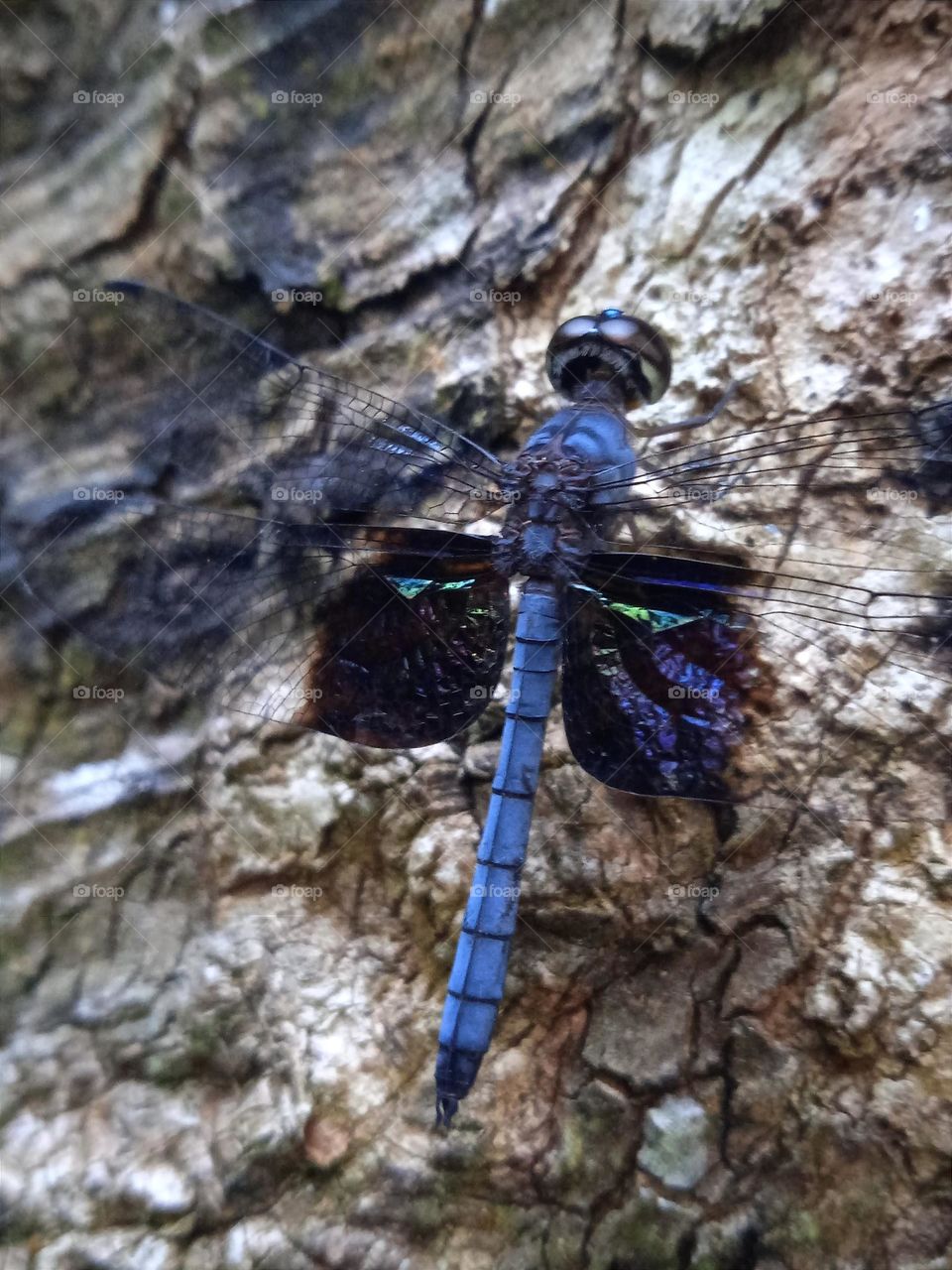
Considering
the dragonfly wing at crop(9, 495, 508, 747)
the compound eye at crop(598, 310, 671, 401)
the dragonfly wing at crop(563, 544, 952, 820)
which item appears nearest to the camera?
the dragonfly wing at crop(563, 544, 952, 820)

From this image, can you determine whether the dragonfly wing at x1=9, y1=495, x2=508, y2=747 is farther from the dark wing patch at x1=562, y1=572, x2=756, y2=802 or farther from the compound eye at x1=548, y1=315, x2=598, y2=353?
the compound eye at x1=548, y1=315, x2=598, y2=353

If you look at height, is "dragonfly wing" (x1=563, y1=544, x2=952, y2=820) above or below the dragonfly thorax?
below

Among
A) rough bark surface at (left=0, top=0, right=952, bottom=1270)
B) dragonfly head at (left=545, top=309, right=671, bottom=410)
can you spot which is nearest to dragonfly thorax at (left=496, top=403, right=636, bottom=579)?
dragonfly head at (left=545, top=309, right=671, bottom=410)

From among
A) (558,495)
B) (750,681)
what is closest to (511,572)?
(558,495)

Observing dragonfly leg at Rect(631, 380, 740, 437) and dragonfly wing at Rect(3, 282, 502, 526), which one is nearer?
dragonfly wing at Rect(3, 282, 502, 526)

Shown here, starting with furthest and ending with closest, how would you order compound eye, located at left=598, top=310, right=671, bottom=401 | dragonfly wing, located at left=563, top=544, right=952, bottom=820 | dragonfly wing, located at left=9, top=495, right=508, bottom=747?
compound eye, located at left=598, top=310, right=671, bottom=401 < dragonfly wing, located at left=9, top=495, right=508, bottom=747 < dragonfly wing, located at left=563, top=544, right=952, bottom=820

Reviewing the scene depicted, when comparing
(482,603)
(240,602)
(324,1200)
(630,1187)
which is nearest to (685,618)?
(482,603)

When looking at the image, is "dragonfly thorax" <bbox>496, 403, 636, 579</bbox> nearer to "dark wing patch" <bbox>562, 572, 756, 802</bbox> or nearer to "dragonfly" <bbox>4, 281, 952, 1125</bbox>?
"dragonfly" <bbox>4, 281, 952, 1125</bbox>

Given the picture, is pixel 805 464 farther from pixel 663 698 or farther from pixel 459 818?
pixel 459 818

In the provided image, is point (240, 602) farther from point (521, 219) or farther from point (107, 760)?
point (521, 219)
